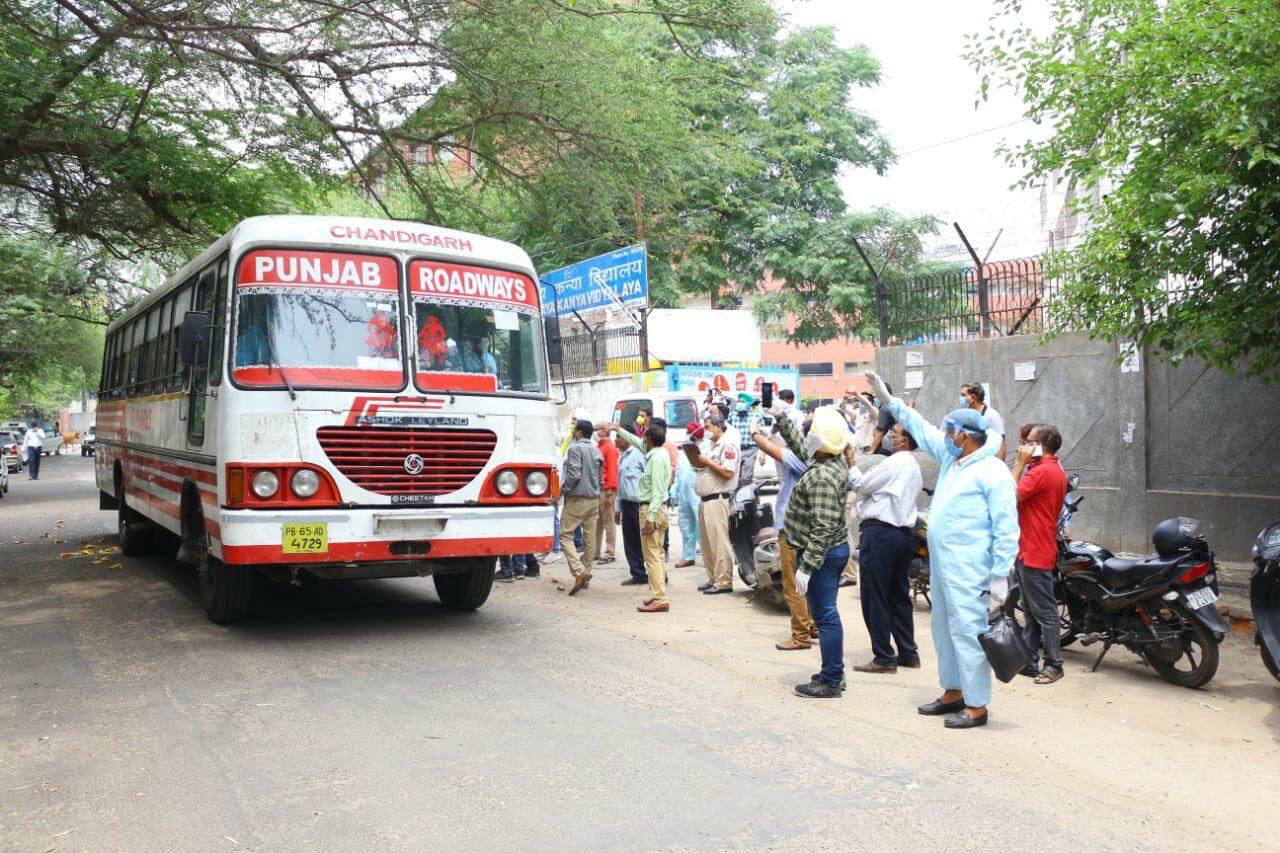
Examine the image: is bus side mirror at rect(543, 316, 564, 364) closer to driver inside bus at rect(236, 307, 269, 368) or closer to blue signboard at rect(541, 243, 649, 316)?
driver inside bus at rect(236, 307, 269, 368)

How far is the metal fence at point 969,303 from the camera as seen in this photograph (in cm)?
1252

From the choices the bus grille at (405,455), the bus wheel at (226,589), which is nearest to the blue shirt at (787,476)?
the bus grille at (405,455)

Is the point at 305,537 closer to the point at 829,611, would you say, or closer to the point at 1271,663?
the point at 829,611

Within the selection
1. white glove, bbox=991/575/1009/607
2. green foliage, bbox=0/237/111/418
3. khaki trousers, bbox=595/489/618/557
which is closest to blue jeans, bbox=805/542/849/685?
white glove, bbox=991/575/1009/607

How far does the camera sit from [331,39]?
12180 mm

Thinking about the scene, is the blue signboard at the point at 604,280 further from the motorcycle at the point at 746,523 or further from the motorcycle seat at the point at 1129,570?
the motorcycle seat at the point at 1129,570

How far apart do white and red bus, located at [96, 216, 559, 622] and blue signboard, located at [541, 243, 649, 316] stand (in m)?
11.4

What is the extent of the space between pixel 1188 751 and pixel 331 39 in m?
11.1

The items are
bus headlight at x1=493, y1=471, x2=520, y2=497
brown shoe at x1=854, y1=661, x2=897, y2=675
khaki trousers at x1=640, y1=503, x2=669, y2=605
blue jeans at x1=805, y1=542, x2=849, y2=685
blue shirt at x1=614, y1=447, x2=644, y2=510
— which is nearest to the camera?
blue jeans at x1=805, y1=542, x2=849, y2=685

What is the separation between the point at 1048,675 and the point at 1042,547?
846mm

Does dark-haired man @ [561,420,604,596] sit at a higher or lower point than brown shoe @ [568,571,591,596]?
higher

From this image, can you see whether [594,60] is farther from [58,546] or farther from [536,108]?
[58,546]

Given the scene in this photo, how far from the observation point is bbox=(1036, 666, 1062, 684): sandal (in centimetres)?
695

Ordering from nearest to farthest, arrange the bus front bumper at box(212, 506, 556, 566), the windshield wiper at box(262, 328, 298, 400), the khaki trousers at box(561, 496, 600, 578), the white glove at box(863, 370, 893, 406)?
1. the white glove at box(863, 370, 893, 406)
2. the bus front bumper at box(212, 506, 556, 566)
3. the windshield wiper at box(262, 328, 298, 400)
4. the khaki trousers at box(561, 496, 600, 578)
